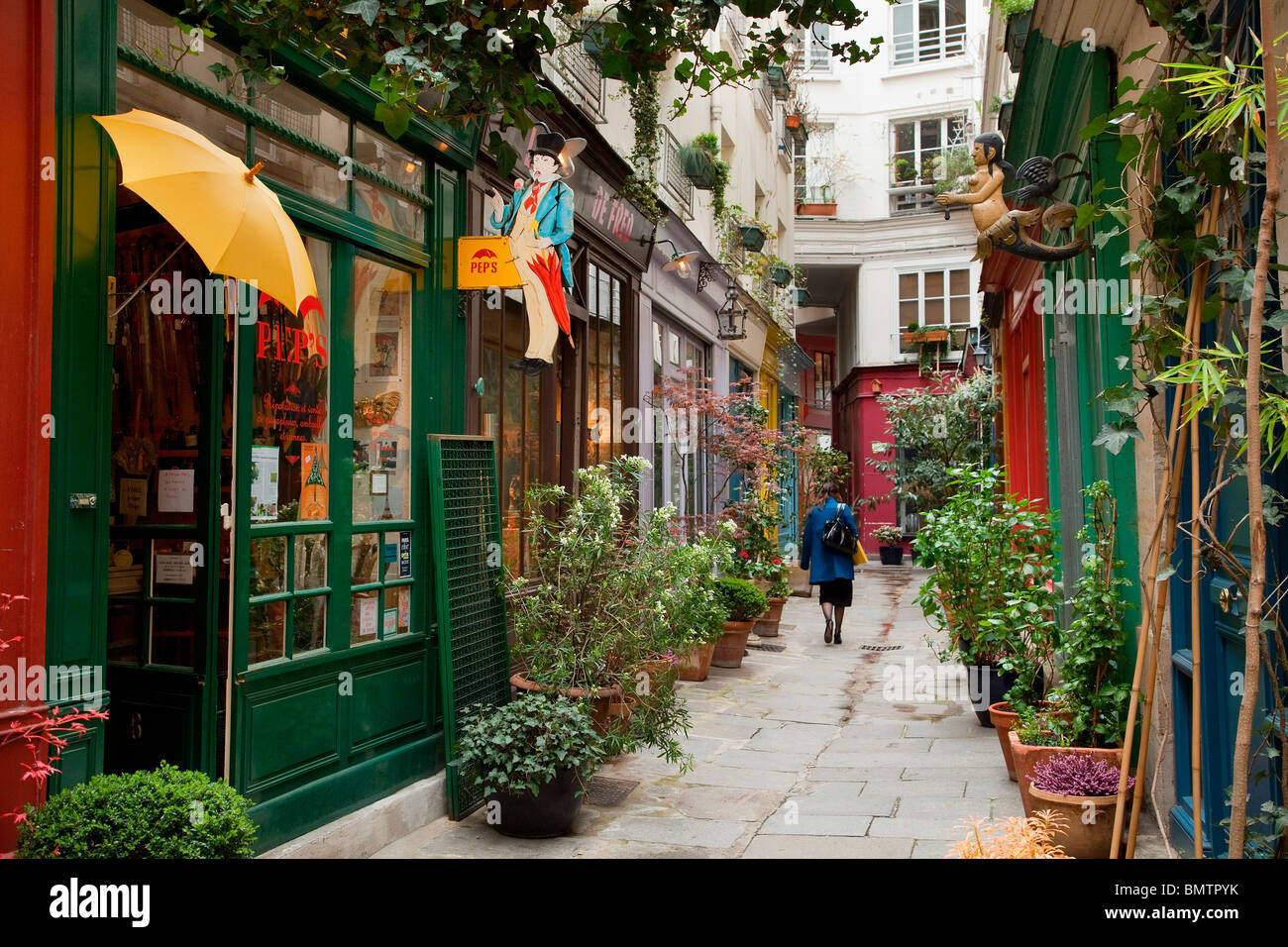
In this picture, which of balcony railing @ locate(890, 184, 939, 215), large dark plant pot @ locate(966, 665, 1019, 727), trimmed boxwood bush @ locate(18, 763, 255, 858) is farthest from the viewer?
balcony railing @ locate(890, 184, 939, 215)

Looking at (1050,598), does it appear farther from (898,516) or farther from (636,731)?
(898,516)

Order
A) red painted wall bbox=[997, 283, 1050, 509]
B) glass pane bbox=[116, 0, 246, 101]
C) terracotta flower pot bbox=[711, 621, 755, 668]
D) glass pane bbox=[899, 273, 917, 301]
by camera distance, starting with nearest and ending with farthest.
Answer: glass pane bbox=[116, 0, 246, 101] < red painted wall bbox=[997, 283, 1050, 509] < terracotta flower pot bbox=[711, 621, 755, 668] < glass pane bbox=[899, 273, 917, 301]

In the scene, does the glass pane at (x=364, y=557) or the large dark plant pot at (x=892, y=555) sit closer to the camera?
the glass pane at (x=364, y=557)

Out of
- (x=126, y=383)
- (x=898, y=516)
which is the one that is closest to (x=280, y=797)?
(x=126, y=383)

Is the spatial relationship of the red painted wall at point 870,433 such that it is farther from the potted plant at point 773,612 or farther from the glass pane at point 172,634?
the glass pane at point 172,634

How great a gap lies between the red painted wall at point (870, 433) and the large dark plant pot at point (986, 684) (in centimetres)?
1822

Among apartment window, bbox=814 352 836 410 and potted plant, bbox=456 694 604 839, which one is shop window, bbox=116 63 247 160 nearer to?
potted plant, bbox=456 694 604 839

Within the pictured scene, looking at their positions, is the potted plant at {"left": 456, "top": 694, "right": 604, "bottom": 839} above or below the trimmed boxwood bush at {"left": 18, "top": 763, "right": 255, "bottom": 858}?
below

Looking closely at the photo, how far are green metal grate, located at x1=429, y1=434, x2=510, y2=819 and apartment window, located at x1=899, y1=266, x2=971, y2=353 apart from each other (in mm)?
21024

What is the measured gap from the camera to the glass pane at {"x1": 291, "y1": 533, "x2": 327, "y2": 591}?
17.5 ft

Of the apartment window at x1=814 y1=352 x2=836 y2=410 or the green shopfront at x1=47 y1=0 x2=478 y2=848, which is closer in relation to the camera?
the green shopfront at x1=47 y1=0 x2=478 y2=848

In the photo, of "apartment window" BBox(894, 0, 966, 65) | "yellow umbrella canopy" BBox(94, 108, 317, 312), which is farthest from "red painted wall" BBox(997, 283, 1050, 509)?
"apartment window" BBox(894, 0, 966, 65)

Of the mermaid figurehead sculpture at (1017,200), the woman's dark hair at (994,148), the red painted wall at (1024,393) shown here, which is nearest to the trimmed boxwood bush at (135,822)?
the mermaid figurehead sculpture at (1017,200)

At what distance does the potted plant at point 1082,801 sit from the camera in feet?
16.3
